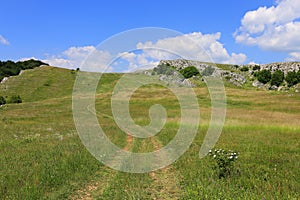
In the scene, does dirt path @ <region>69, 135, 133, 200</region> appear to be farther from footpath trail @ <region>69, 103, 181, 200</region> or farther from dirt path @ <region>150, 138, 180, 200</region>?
dirt path @ <region>150, 138, 180, 200</region>

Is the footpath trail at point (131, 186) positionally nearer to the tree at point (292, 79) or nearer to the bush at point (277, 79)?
the tree at point (292, 79)

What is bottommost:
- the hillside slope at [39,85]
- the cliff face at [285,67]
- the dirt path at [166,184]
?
the dirt path at [166,184]

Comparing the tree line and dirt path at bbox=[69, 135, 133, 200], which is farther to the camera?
the tree line

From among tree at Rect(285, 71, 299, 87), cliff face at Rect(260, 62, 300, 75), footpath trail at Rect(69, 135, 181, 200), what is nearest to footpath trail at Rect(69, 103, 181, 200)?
footpath trail at Rect(69, 135, 181, 200)

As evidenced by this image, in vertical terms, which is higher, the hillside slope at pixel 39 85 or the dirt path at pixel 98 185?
the hillside slope at pixel 39 85

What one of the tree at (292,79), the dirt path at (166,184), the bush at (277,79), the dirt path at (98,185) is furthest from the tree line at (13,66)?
the dirt path at (166,184)

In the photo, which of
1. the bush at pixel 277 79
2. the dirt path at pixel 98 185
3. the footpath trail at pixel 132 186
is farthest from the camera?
the bush at pixel 277 79

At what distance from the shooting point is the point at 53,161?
13.5 m

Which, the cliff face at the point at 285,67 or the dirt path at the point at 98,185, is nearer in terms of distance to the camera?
the dirt path at the point at 98,185

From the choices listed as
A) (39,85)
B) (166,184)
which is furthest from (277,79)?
(166,184)

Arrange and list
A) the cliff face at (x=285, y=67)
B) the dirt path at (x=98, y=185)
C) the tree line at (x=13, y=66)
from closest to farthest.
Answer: the dirt path at (x=98, y=185) → the tree line at (x=13, y=66) → the cliff face at (x=285, y=67)

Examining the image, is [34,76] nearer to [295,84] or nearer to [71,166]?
[295,84]

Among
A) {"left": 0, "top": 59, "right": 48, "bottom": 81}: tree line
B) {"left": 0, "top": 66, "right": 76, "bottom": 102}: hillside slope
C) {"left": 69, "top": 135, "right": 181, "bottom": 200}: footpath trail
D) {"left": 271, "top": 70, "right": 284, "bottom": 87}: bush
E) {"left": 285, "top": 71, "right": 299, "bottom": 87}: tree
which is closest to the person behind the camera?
{"left": 69, "top": 135, "right": 181, "bottom": 200}: footpath trail

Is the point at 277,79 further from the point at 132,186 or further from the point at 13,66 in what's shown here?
the point at 13,66
